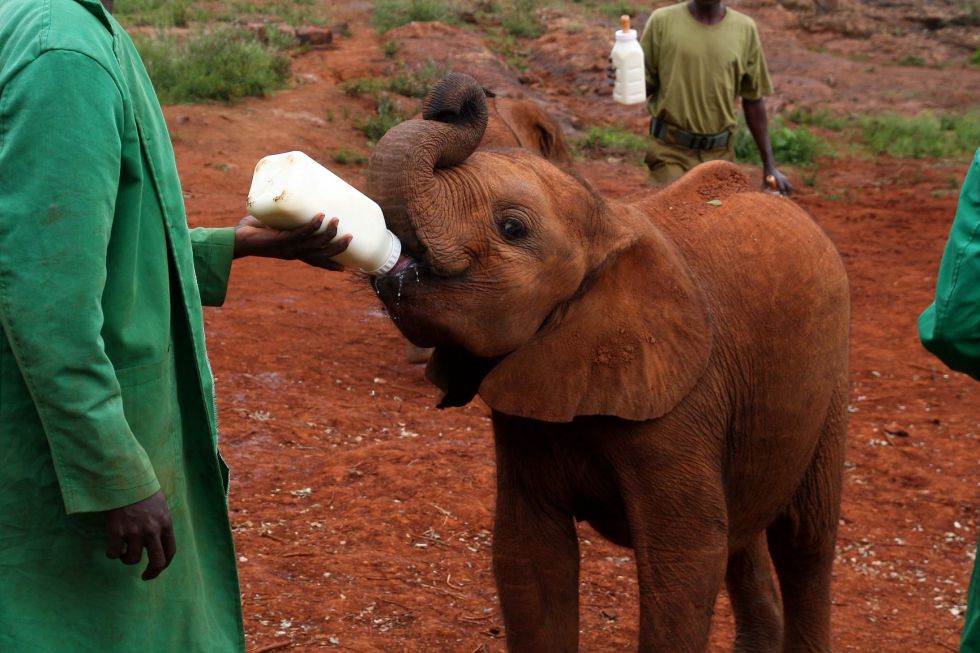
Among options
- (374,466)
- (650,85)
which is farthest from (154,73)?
(374,466)

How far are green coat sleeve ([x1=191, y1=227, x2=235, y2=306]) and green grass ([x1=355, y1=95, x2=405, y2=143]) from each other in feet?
39.1

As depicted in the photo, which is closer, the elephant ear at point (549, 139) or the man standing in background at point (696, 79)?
the elephant ear at point (549, 139)

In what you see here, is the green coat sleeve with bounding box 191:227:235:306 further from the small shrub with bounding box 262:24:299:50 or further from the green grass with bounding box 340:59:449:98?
the small shrub with bounding box 262:24:299:50

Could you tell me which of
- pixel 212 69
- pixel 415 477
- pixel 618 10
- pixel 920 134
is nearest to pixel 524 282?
pixel 415 477

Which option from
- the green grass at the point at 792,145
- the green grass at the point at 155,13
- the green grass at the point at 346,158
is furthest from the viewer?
the green grass at the point at 155,13

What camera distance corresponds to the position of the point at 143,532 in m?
2.67

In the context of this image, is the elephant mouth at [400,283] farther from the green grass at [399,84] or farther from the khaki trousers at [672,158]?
the green grass at [399,84]

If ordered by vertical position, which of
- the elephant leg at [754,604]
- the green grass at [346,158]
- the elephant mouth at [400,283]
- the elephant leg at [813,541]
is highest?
the elephant mouth at [400,283]

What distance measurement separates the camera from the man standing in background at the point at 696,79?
8.15 meters

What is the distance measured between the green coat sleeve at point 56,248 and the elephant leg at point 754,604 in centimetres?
319

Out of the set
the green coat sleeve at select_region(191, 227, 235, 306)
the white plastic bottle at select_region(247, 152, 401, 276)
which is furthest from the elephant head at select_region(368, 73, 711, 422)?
the green coat sleeve at select_region(191, 227, 235, 306)

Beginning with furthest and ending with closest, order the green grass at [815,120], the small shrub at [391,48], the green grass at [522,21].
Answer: the green grass at [522,21]
the green grass at [815,120]
the small shrub at [391,48]

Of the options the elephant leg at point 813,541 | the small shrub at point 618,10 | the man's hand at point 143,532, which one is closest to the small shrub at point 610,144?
the small shrub at point 618,10

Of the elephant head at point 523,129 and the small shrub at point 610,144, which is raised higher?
the elephant head at point 523,129
